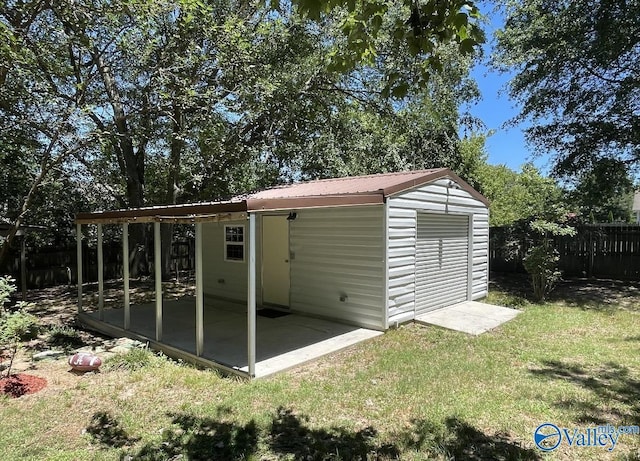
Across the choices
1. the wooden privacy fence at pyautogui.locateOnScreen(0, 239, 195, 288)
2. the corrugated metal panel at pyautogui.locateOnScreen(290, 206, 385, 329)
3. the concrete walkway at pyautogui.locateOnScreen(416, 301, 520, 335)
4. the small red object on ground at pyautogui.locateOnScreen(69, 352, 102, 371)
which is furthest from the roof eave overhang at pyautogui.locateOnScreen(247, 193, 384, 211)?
the wooden privacy fence at pyautogui.locateOnScreen(0, 239, 195, 288)

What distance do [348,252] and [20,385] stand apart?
468 cm

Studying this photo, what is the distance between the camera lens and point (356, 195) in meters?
6.03

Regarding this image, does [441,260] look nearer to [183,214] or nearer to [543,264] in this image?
[543,264]

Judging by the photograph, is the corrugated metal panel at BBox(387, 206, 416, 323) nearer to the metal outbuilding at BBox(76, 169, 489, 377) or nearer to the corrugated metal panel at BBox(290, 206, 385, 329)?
the metal outbuilding at BBox(76, 169, 489, 377)

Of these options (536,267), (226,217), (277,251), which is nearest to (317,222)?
(277,251)

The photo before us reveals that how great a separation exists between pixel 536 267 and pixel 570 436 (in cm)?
665

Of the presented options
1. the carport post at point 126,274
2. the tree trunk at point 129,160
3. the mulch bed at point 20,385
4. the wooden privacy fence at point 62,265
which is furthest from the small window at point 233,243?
the wooden privacy fence at point 62,265

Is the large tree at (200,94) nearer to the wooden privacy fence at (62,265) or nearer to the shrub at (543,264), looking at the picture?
the wooden privacy fence at (62,265)

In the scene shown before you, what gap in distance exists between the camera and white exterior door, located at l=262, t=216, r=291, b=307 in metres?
A: 7.88

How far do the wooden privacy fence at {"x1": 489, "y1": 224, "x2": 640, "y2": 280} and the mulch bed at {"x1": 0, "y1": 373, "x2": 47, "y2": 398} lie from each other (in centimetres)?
1061

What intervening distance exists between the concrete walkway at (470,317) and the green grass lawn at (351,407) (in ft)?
3.01

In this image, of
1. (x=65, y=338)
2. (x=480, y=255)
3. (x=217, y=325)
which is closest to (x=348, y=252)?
(x=217, y=325)

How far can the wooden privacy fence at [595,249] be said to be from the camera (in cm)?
1134

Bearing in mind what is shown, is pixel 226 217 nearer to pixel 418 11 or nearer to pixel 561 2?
pixel 418 11
